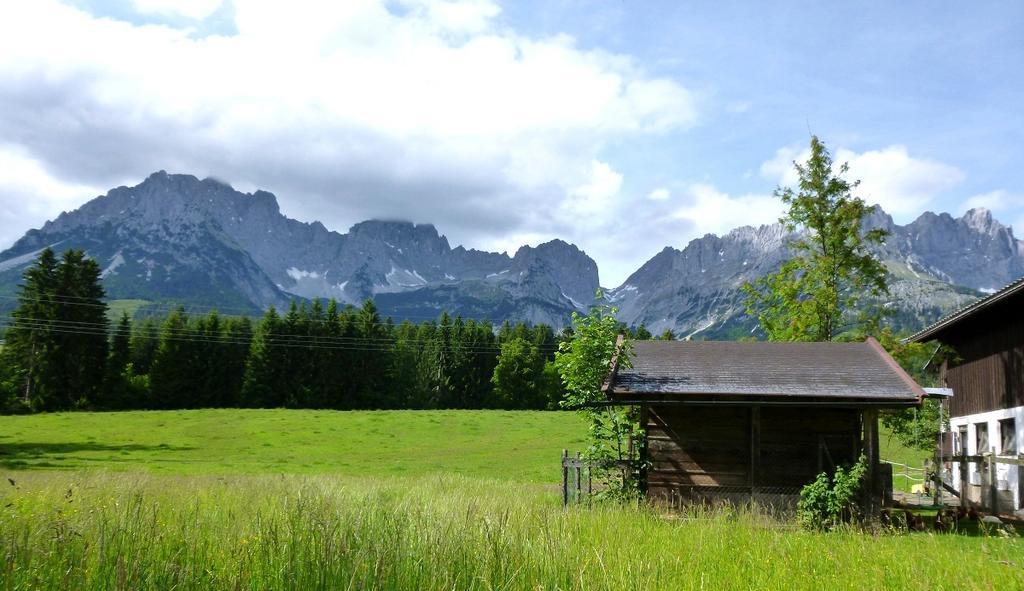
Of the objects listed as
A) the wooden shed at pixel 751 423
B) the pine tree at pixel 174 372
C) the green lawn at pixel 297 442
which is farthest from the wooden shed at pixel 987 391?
the pine tree at pixel 174 372

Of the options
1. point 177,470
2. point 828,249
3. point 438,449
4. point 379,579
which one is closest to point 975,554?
point 379,579

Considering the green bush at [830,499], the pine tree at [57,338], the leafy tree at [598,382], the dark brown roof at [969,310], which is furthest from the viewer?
the pine tree at [57,338]

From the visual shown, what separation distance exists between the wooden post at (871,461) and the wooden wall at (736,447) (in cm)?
61

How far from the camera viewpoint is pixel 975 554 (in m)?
10.7

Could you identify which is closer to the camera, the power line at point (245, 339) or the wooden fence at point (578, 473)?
the wooden fence at point (578, 473)

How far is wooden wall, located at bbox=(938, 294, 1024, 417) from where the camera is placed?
22281 millimetres

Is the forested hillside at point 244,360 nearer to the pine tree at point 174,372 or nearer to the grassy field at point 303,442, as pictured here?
the pine tree at point 174,372

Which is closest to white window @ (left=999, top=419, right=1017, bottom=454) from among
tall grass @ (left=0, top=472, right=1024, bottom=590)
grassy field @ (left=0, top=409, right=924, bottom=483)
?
grassy field @ (left=0, top=409, right=924, bottom=483)

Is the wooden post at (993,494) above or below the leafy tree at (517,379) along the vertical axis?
below

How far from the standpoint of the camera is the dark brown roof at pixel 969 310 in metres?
19.9

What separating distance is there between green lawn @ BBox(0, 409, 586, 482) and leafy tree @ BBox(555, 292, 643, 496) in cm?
1163

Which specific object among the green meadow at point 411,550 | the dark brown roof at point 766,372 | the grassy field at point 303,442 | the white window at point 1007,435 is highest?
the dark brown roof at point 766,372

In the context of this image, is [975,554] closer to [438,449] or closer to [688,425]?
[688,425]

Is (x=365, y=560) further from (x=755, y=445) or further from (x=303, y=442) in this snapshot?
(x=303, y=442)
